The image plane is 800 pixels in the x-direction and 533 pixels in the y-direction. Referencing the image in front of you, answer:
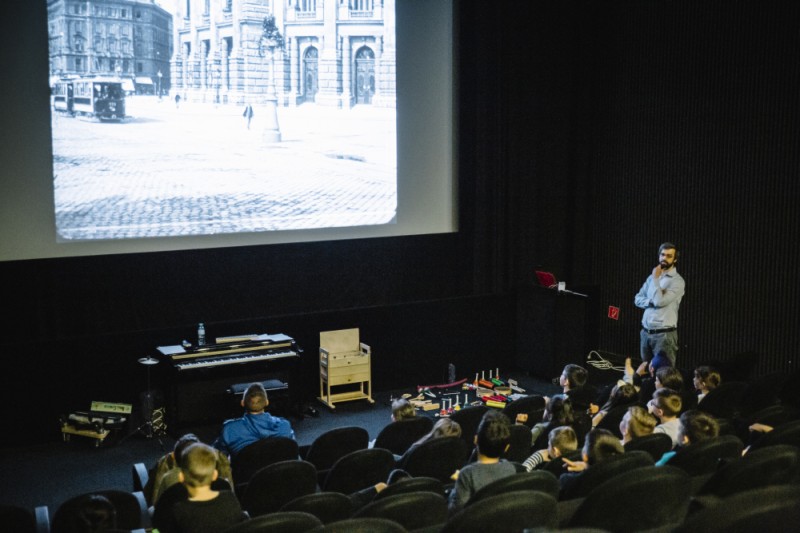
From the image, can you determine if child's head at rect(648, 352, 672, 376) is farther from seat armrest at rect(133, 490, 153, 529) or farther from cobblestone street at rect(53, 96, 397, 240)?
seat armrest at rect(133, 490, 153, 529)

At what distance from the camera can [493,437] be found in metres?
4.55

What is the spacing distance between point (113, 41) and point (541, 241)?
5470mm

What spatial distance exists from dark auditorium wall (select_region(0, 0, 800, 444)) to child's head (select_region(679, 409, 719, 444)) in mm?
4536

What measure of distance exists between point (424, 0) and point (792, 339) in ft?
17.4

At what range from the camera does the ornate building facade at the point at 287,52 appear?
879cm

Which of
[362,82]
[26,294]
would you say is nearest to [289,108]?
[362,82]

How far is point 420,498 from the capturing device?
13.6ft

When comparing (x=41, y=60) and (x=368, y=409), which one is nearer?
(x=41, y=60)

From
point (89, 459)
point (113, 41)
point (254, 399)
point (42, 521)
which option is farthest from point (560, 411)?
point (113, 41)

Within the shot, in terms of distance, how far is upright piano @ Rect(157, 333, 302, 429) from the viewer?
850 centimetres

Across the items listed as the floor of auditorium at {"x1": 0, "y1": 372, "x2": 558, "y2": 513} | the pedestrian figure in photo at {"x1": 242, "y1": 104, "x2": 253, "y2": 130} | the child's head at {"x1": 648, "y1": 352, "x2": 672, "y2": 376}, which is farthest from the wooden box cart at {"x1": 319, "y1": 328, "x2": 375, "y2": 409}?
the child's head at {"x1": 648, "y1": 352, "x2": 672, "y2": 376}

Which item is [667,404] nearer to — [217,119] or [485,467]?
[485,467]

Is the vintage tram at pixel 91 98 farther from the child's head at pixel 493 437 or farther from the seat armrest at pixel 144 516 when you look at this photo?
the child's head at pixel 493 437

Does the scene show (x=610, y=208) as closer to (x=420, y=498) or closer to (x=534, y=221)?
(x=534, y=221)
